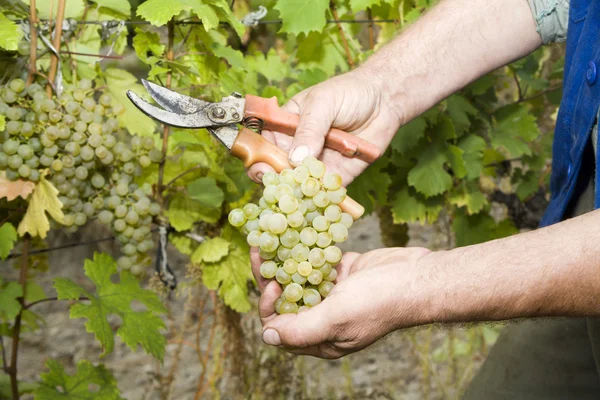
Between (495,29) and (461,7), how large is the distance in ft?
0.30

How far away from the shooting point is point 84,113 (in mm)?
1564

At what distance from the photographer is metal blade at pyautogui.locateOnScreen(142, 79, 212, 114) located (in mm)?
1316

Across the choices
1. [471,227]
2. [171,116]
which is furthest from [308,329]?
[471,227]

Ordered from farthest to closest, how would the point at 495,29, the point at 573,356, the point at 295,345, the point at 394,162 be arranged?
the point at 394,162 → the point at 573,356 → the point at 495,29 → the point at 295,345

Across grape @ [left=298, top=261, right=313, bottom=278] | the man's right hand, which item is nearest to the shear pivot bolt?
the man's right hand

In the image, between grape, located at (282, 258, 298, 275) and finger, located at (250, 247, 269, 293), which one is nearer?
grape, located at (282, 258, 298, 275)

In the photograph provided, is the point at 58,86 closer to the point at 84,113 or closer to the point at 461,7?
the point at 84,113

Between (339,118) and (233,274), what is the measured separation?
66 cm

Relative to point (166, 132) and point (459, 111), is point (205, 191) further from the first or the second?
point (459, 111)

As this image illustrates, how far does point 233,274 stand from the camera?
1857mm

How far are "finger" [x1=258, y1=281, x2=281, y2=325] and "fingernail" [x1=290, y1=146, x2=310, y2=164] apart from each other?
24 cm

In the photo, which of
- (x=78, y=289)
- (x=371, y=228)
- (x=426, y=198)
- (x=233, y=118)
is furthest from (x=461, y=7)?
(x=371, y=228)

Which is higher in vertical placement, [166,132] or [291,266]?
[166,132]

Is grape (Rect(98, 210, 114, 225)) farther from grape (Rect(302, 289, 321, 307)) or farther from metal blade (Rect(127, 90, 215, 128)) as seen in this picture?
grape (Rect(302, 289, 321, 307))
